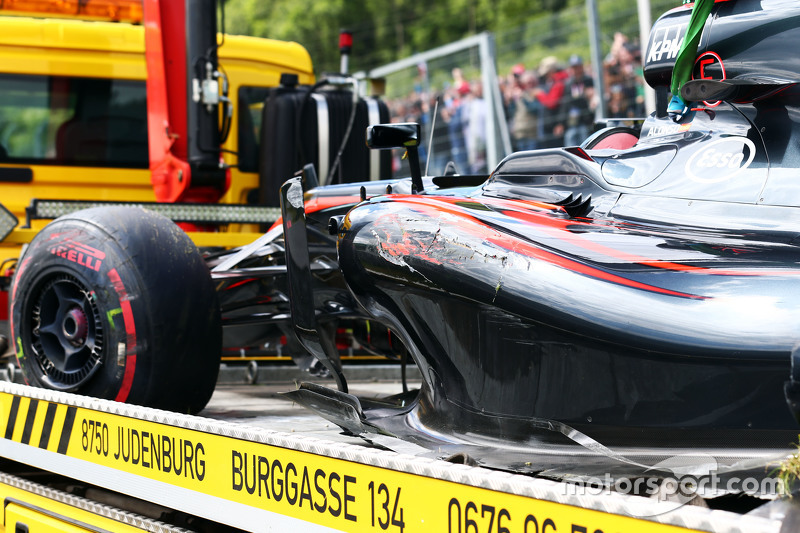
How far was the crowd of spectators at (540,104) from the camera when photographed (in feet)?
33.0

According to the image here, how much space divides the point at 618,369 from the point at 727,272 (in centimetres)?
29

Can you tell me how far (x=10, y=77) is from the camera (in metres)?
5.53

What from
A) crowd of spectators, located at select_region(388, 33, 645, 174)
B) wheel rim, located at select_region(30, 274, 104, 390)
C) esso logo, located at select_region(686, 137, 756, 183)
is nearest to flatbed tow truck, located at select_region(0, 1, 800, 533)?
wheel rim, located at select_region(30, 274, 104, 390)

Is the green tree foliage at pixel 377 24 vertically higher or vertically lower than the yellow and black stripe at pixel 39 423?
higher

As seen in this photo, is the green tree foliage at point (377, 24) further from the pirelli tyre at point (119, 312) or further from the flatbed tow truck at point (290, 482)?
the flatbed tow truck at point (290, 482)

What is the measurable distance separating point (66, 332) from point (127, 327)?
314 mm

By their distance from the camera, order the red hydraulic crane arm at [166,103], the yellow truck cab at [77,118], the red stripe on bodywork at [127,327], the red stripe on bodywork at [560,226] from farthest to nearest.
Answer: the yellow truck cab at [77,118] → the red hydraulic crane arm at [166,103] → the red stripe on bodywork at [127,327] → the red stripe on bodywork at [560,226]

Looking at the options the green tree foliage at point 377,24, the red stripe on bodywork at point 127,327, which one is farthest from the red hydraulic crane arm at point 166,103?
the green tree foliage at point 377,24

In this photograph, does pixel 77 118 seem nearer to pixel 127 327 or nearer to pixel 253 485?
pixel 127 327

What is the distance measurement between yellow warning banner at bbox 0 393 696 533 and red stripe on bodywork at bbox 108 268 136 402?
0.72 ft

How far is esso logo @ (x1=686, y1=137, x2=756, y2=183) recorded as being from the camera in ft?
7.85

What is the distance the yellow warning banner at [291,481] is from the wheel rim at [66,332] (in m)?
0.19

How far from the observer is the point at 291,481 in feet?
7.24

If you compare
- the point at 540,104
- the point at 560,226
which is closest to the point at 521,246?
the point at 560,226
